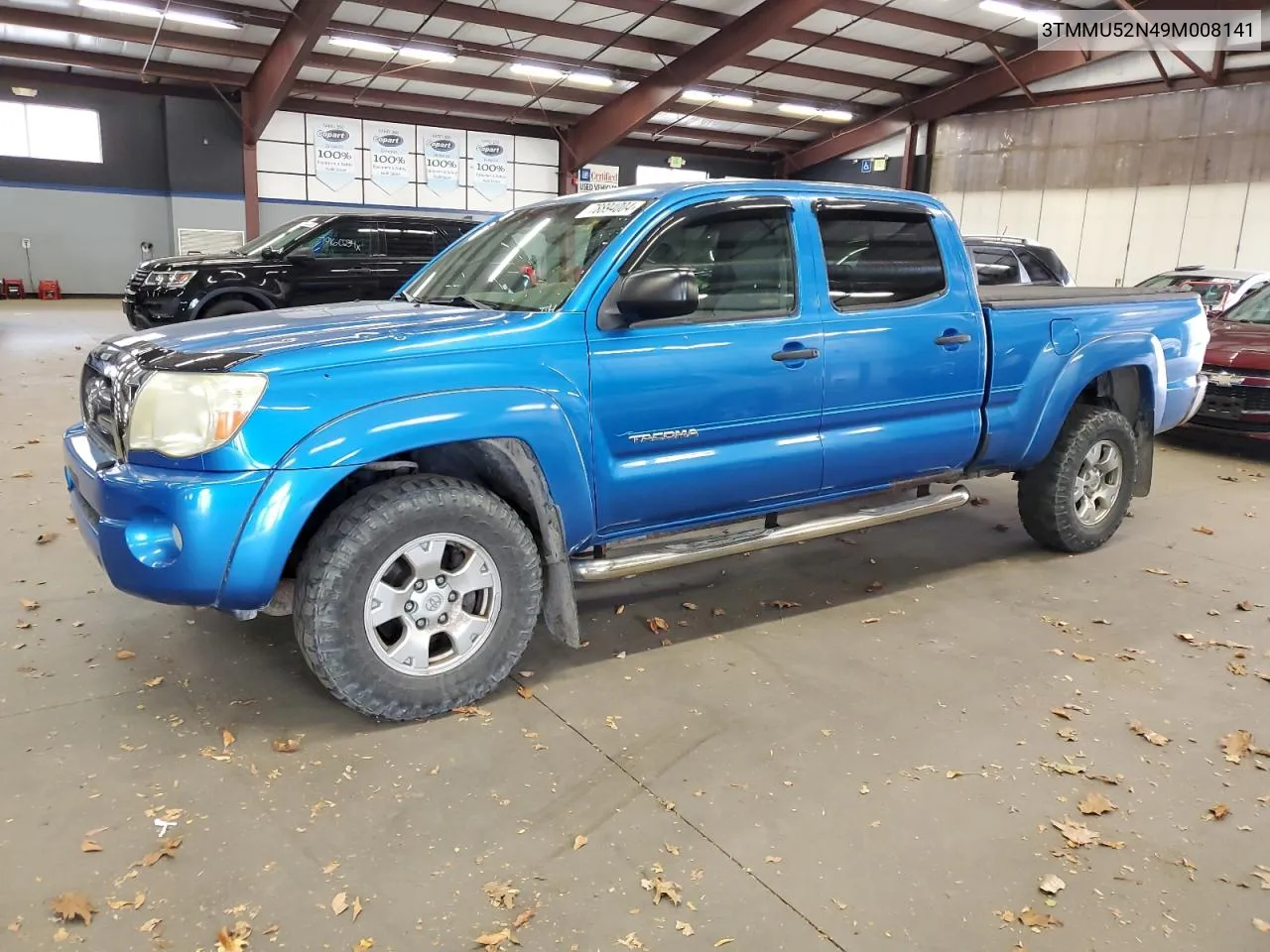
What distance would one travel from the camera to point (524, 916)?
2244mm

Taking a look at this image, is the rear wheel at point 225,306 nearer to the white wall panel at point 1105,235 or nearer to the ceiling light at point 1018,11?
the ceiling light at point 1018,11

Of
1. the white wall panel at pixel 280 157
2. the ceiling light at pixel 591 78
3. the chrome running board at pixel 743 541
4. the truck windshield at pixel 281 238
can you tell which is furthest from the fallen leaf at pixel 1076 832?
the white wall panel at pixel 280 157

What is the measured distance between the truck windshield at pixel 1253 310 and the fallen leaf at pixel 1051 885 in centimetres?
865

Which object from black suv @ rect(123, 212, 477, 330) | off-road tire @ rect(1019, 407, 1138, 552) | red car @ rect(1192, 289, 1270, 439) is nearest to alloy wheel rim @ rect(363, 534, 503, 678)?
off-road tire @ rect(1019, 407, 1138, 552)

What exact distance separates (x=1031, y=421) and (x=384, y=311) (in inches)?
128

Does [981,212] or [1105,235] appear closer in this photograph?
[1105,235]

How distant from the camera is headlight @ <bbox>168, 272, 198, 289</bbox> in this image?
9.80 metres

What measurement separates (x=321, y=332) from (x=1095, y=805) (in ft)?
9.71

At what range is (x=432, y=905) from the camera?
7.48ft

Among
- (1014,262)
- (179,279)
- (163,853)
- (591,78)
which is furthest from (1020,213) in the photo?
(163,853)

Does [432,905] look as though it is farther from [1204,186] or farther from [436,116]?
[436,116]

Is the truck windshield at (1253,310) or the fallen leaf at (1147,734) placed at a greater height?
the truck windshield at (1253,310)

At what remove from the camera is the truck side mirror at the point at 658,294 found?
318cm

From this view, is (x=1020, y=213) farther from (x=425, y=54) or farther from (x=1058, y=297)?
(x=1058, y=297)
